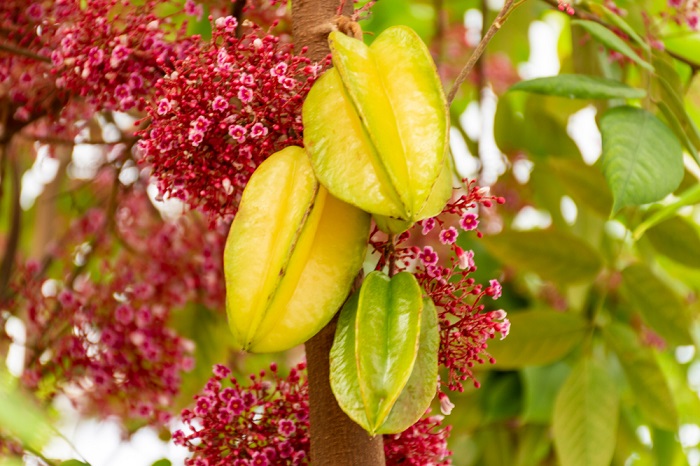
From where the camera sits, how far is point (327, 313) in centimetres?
68

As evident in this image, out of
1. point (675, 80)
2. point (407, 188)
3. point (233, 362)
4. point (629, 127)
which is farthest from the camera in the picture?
point (233, 362)

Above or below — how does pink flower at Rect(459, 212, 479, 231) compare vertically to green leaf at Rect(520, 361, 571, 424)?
above

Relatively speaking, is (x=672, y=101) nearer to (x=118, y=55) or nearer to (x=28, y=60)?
(x=118, y=55)

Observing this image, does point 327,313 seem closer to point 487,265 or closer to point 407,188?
point 407,188

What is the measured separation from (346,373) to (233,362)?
1.00 metres

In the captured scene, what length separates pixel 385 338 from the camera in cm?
Answer: 65

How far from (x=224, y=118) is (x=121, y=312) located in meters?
0.62

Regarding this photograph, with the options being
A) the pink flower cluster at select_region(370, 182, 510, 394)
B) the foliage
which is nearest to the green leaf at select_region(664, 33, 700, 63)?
the foliage

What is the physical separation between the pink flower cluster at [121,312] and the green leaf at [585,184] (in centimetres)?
56

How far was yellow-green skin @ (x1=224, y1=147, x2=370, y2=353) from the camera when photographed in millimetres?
673

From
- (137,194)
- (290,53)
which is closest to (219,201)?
(290,53)

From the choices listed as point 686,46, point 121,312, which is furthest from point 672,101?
point 686,46

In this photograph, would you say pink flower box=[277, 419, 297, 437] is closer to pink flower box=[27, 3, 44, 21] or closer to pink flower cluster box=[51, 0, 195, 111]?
pink flower cluster box=[51, 0, 195, 111]

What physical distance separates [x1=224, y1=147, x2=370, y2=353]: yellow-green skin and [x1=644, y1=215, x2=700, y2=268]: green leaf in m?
0.67
